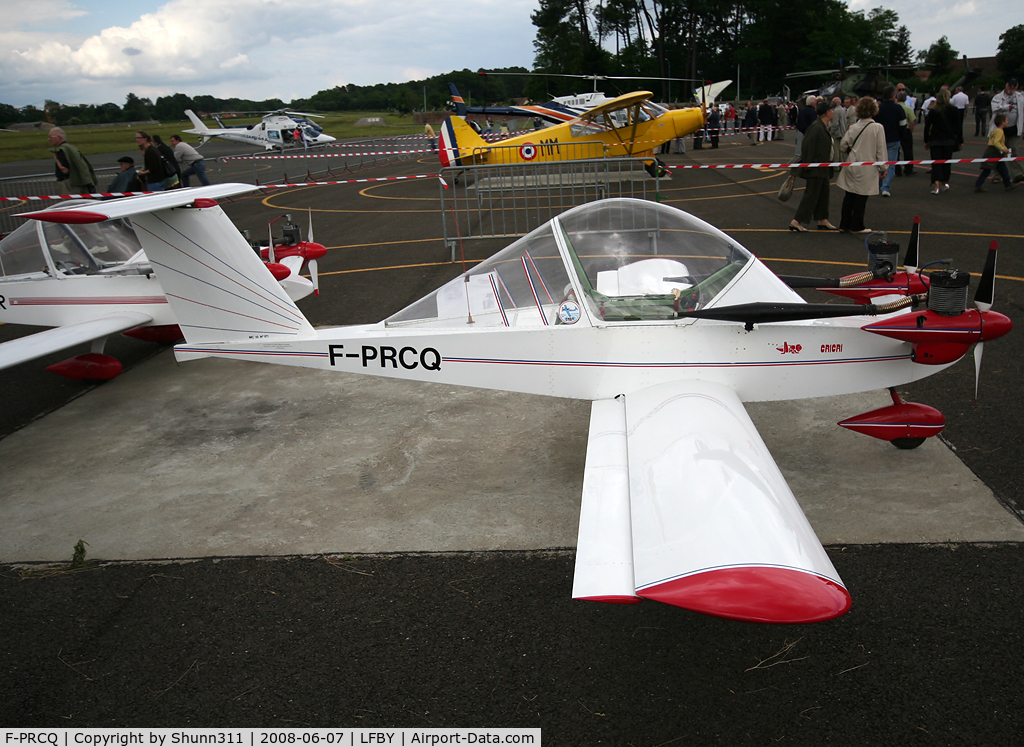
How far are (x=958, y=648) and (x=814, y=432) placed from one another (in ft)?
7.69

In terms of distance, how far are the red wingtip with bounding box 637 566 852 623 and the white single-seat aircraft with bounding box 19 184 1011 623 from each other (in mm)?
178

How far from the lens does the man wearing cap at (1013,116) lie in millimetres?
14031

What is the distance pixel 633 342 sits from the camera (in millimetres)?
4316

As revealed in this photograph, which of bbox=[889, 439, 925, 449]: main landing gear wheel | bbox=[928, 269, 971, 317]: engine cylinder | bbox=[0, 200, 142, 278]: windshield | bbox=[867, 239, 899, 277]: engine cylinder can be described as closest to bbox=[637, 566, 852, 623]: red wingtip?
bbox=[928, 269, 971, 317]: engine cylinder

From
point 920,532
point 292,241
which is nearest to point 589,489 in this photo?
point 920,532

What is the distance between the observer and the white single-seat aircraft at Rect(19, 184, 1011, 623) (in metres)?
3.05

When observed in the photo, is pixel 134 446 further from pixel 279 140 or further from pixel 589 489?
pixel 279 140

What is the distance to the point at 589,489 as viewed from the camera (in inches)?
136

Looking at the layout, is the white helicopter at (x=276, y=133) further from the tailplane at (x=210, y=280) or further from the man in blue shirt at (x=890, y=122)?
the tailplane at (x=210, y=280)

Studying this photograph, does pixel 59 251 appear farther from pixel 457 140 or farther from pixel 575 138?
pixel 575 138

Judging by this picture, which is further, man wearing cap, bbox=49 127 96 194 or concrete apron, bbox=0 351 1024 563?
man wearing cap, bbox=49 127 96 194

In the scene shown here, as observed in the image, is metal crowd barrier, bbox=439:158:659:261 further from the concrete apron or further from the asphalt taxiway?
the asphalt taxiway

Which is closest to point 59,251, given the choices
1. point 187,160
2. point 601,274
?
point 601,274

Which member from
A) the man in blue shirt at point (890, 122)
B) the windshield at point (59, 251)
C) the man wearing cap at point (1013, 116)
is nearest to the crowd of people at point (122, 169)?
the windshield at point (59, 251)
